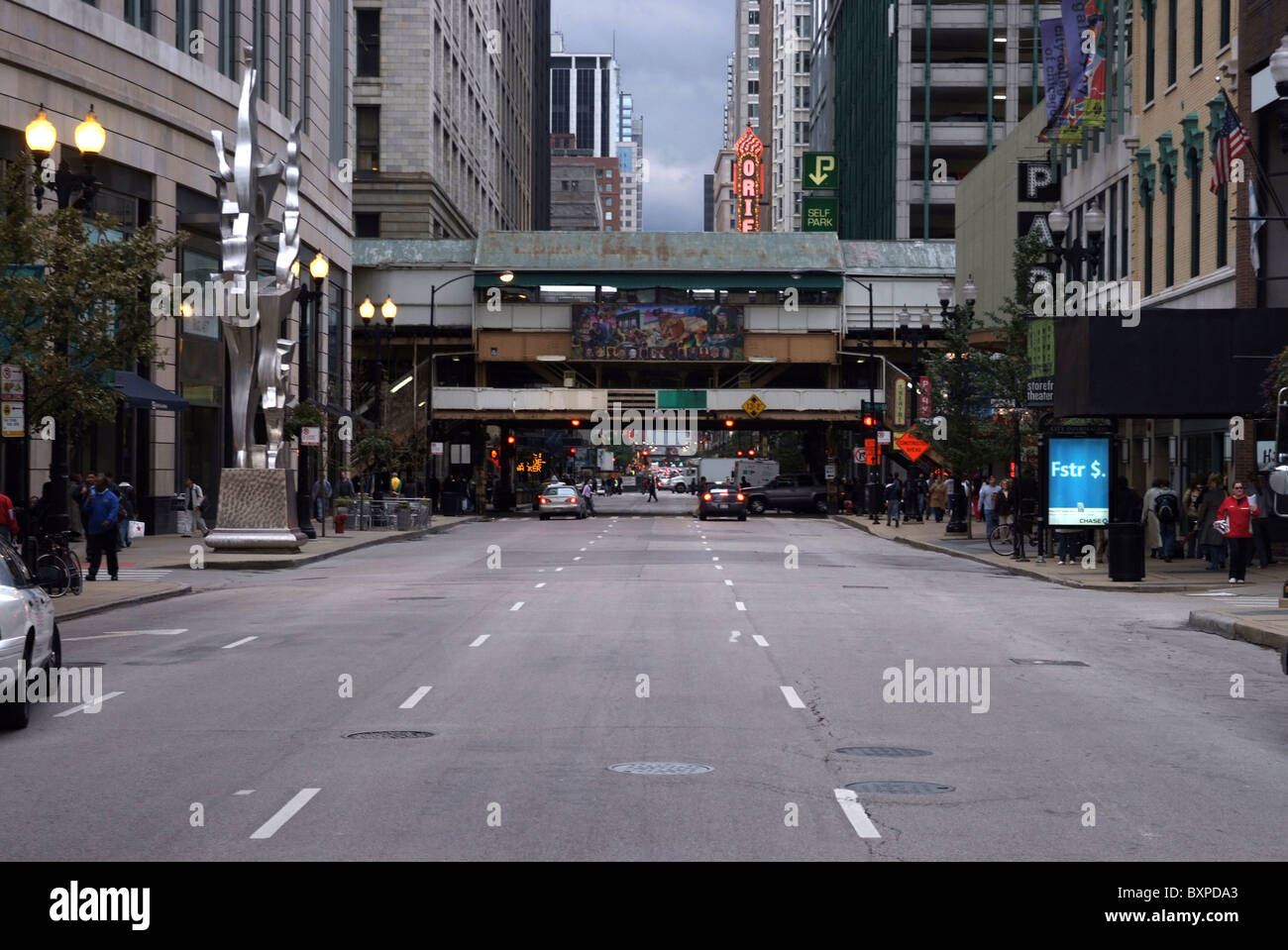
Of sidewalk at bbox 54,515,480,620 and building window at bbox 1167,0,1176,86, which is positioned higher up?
building window at bbox 1167,0,1176,86

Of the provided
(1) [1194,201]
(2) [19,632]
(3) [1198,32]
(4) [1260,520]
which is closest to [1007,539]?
(1) [1194,201]

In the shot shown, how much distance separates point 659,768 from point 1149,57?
35401 mm

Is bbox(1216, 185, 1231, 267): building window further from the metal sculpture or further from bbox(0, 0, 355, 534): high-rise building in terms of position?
bbox(0, 0, 355, 534): high-rise building

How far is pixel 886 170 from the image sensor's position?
97375 mm

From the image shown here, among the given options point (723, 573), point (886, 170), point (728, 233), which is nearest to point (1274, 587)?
point (723, 573)

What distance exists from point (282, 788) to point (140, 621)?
1276 centimetres

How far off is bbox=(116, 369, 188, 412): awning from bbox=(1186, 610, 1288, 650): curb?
85.2ft

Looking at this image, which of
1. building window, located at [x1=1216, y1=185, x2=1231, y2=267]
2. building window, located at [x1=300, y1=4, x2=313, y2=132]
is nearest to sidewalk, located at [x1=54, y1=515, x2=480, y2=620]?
building window, located at [x1=300, y1=4, x2=313, y2=132]

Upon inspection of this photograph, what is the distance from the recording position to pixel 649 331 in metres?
76.2

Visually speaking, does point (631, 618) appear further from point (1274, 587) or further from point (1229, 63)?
point (1229, 63)

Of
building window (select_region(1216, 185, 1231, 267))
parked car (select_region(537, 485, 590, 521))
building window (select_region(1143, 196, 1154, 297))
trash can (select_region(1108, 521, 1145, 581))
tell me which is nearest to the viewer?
trash can (select_region(1108, 521, 1145, 581))

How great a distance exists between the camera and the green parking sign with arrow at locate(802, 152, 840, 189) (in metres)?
121

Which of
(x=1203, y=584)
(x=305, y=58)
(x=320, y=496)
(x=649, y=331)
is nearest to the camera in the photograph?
(x=1203, y=584)

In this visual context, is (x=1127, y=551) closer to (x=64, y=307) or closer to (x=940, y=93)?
(x=64, y=307)
